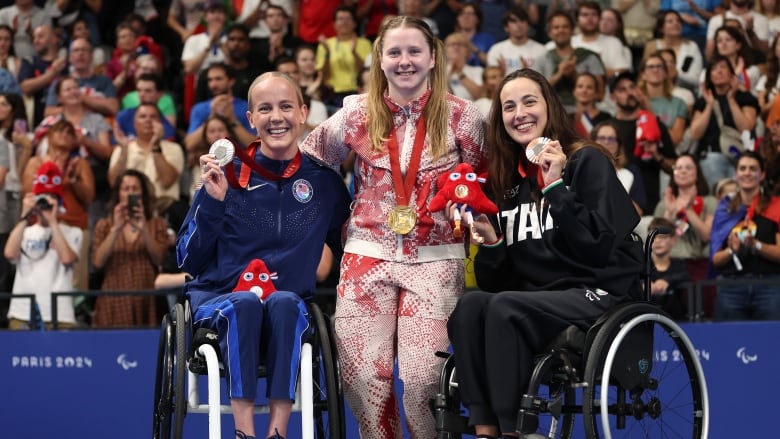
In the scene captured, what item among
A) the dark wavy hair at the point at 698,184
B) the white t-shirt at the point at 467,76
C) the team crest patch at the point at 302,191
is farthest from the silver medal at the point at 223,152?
the white t-shirt at the point at 467,76

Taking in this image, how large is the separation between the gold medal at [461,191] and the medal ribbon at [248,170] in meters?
0.76

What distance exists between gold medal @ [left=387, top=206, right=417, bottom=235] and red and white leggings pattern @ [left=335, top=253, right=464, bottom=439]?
0.15m

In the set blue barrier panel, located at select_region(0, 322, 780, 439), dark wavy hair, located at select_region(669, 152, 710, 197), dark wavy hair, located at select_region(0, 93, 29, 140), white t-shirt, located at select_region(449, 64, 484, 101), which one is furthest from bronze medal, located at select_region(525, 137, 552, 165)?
dark wavy hair, located at select_region(0, 93, 29, 140)

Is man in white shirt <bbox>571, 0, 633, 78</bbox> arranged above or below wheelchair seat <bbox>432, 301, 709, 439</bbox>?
above

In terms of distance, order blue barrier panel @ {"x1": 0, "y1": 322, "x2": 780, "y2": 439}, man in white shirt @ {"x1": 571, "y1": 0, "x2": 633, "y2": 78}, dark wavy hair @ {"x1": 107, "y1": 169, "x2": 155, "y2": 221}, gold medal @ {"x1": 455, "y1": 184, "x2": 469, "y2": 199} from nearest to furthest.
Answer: gold medal @ {"x1": 455, "y1": 184, "x2": 469, "y2": 199}
blue barrier panel @ {"x1": 0, "y1": 322, "x2": 780, "y2": 439}
dark wavy hair @ {"x1": 107, "y1": 169, "x2": 155, "y2": 221}
man in white shirt @ {"x1": 571, "y1": 0, "x2": 633, "y2": 78}

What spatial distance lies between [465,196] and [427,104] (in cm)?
55

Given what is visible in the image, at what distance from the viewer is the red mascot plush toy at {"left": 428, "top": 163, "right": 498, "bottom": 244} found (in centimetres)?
511

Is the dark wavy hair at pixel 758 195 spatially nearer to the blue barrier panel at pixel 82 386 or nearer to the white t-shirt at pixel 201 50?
the blue barrier panel at pixel 82 386

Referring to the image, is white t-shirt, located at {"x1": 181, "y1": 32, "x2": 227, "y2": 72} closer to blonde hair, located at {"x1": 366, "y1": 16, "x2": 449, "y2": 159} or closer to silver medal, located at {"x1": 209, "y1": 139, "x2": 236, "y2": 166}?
blonde hair, located at {"x1": 366, "y1": 16, "x2": 449, "y2": 159}

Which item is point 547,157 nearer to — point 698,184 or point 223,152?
point 223,152

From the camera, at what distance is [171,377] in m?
5.15

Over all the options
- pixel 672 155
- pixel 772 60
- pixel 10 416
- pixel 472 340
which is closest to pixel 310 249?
pixel 472 340

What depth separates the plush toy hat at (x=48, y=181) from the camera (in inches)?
361

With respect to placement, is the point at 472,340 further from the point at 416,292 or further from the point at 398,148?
the point at 398,148
